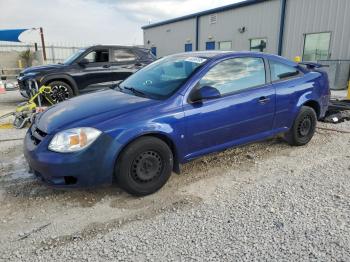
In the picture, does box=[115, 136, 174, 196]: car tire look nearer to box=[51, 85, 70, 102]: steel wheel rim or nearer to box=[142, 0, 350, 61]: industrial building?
box=[51, 85, 70, 102]: steel wheel rim

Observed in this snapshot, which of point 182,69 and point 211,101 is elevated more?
point 182,69

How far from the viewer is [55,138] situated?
296 cm

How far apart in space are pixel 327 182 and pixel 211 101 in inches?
65.6

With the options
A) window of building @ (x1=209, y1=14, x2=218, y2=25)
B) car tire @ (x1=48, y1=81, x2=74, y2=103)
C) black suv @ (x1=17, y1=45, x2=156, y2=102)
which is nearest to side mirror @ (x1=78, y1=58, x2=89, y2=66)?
black suv @ (x1=17, y1=45, x2=156, y2=102)

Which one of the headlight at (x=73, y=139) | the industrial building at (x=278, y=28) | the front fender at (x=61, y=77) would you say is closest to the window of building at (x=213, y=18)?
the industrial building at (x=278, y=28)

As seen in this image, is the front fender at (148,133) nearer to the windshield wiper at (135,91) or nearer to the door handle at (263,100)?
the windshield wiper at (135,91)

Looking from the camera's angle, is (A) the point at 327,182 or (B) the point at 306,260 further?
(A) the point at 327,182

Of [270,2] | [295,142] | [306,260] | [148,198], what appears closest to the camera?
[306,260]

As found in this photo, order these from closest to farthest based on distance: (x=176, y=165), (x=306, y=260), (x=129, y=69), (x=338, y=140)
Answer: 1. (x=306, y=260)
2. (x=176, y=165)
3. (x=338, y=140)
4. (x=129, y=69)

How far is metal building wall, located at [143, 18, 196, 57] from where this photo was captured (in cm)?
2175

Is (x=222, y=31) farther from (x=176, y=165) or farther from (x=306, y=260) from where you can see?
(x=306, y=260)

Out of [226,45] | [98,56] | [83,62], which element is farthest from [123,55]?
[226,45]

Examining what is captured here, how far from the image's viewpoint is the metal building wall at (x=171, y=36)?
21750 mm

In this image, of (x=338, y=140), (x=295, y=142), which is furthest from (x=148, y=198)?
(x=338, y=140)
